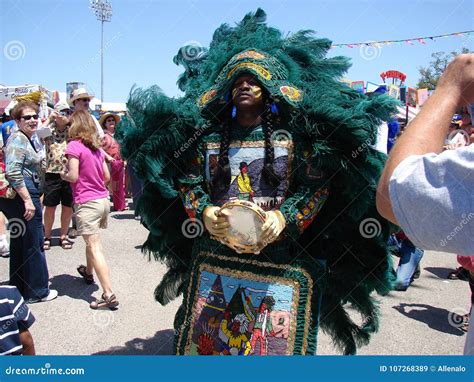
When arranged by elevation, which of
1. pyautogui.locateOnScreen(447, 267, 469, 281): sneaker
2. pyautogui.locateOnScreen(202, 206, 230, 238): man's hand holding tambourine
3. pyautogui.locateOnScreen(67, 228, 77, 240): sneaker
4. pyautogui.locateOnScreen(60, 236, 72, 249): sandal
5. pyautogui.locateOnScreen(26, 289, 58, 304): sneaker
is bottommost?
pyautogui.locateOnScreen(67, 228, 77, 240): sneaker

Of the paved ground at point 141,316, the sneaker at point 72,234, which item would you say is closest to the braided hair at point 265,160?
the paved ground at point 141,316

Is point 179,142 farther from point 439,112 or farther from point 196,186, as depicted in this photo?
point 439,112

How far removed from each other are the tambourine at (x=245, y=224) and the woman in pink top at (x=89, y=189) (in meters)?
2.12

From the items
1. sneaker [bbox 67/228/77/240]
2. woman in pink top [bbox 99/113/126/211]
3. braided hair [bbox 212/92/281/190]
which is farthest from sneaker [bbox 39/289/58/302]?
woman in pink top [bbox 99/113/126/211]

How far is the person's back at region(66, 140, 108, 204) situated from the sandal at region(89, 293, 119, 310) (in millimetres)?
864

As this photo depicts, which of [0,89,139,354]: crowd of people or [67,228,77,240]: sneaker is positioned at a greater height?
[0,89,139,354]: crowd of people

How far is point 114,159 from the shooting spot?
6426mm

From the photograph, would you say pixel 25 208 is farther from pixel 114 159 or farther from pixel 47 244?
pixel 114 159

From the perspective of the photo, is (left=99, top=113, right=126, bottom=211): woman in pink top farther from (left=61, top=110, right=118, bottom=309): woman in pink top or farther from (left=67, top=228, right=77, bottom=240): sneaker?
(left=61, top=110, right=118, bottom=309): woman in pink top

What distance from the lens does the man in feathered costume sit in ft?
7.06

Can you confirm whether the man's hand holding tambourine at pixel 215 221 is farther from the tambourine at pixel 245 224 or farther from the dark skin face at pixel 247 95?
the dark skin face at pixel 247 95

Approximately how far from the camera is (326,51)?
8.31 ft

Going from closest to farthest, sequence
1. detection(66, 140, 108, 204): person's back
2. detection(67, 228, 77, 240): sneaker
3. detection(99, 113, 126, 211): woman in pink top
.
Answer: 1. detection(66, 140, 108, 204): person's back
2. detection(67, 228, 77, 240): sneaker
3. detection(99, 113, 126, 211): woman in pink top

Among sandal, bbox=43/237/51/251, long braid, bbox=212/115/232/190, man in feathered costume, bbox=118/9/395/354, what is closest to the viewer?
man in feathered costume, bbox=118/9/395/354
